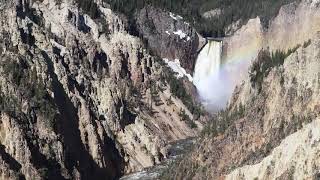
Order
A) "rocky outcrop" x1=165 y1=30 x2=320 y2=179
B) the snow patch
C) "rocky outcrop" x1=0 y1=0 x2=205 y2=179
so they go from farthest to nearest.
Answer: the snow patch
"rocky outcrop" x1=0 y1=0 x2=205 y2=179
"rocky outcrop" x1=165 y1=30 x2=320 y2=179

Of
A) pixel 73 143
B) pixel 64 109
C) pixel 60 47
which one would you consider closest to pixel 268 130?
pixel 73 143

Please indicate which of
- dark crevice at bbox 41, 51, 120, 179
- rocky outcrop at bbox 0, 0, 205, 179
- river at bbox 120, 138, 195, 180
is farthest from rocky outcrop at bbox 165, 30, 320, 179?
rocky outcrop at bbox 0, 0, 205, 179

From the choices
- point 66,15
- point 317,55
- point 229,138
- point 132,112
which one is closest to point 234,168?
point 229,138

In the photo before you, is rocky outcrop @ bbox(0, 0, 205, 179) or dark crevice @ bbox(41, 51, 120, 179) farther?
dark crevice @ bbox(41, 51, 120, 179)

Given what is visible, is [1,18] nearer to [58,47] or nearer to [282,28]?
[58,47]

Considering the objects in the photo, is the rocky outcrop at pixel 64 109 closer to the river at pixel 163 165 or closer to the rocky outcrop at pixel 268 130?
the river at pixel 163 165

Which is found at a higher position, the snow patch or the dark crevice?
the snow patch

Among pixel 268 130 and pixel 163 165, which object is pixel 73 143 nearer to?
pixel 163 165

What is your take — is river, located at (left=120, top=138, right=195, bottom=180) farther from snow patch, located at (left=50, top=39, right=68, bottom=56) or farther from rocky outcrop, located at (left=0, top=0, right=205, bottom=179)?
snow patch, located at (left=50, top=39, right=68, bottom=56)
